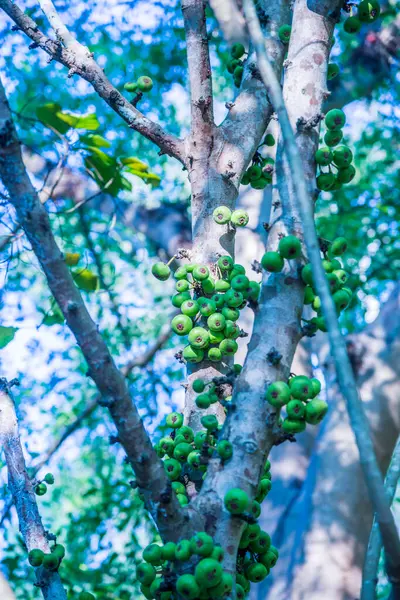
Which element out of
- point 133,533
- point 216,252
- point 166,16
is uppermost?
point 166,16

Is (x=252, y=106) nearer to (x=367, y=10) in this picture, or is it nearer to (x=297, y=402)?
(x=367, y=10)

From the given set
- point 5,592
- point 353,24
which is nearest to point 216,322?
point 353,24

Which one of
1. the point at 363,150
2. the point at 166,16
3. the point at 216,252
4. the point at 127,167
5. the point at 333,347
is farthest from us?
the point at 363,150

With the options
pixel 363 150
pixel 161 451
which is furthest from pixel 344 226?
pixel 161 451

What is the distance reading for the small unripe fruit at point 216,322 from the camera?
2176 mm

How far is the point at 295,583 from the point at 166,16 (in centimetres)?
523

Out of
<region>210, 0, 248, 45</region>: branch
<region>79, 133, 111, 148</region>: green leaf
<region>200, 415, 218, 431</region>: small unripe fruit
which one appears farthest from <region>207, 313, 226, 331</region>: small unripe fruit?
<region>210, 0, 248, 45</region>: branch

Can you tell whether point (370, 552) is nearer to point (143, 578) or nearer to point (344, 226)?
point (143, 578)

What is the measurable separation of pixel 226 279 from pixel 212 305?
143 mm

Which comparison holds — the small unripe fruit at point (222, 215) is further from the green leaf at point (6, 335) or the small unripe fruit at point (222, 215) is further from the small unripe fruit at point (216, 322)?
the green leaf at point (6, 335)

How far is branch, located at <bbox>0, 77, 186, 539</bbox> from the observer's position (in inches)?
58.2

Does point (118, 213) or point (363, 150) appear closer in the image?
point (118, 213)

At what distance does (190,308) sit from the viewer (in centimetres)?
225

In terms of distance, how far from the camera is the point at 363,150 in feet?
23.1
